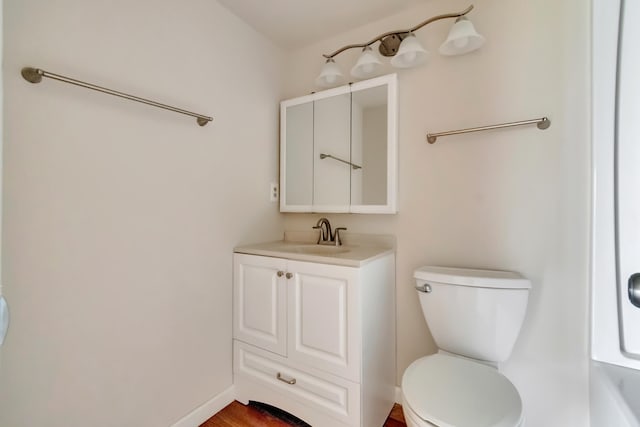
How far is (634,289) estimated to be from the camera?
2.03ft

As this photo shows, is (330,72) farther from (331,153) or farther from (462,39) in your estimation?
(462,39)

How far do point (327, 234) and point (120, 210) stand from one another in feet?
3.61

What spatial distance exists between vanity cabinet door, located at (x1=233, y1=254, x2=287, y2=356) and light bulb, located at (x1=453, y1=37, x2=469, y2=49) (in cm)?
135

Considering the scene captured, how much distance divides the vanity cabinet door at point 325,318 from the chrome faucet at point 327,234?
16.9 inches

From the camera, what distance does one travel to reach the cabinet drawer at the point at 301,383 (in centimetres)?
128

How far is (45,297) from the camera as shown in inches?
38.8

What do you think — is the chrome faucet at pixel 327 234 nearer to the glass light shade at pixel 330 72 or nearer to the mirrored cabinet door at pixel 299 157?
the mirrored cabinet door at pixel 299 157

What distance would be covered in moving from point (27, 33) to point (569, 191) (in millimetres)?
2153

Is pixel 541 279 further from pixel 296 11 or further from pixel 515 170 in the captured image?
pixel 296 11

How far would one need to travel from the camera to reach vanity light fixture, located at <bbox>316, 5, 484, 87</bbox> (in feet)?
4.21

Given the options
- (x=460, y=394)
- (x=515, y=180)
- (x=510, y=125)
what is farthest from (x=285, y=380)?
(x=510, y=125)

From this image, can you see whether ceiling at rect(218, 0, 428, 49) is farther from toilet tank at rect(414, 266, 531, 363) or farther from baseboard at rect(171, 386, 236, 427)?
baseboard at rect(171, 386, 236, 427)

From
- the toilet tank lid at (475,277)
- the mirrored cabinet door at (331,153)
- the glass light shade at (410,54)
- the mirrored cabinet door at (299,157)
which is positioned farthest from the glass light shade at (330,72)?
the toilet tank lid at (475,277)

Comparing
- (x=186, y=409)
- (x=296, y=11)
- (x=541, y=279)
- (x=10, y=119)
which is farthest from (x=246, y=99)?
(x=541, y=279)
